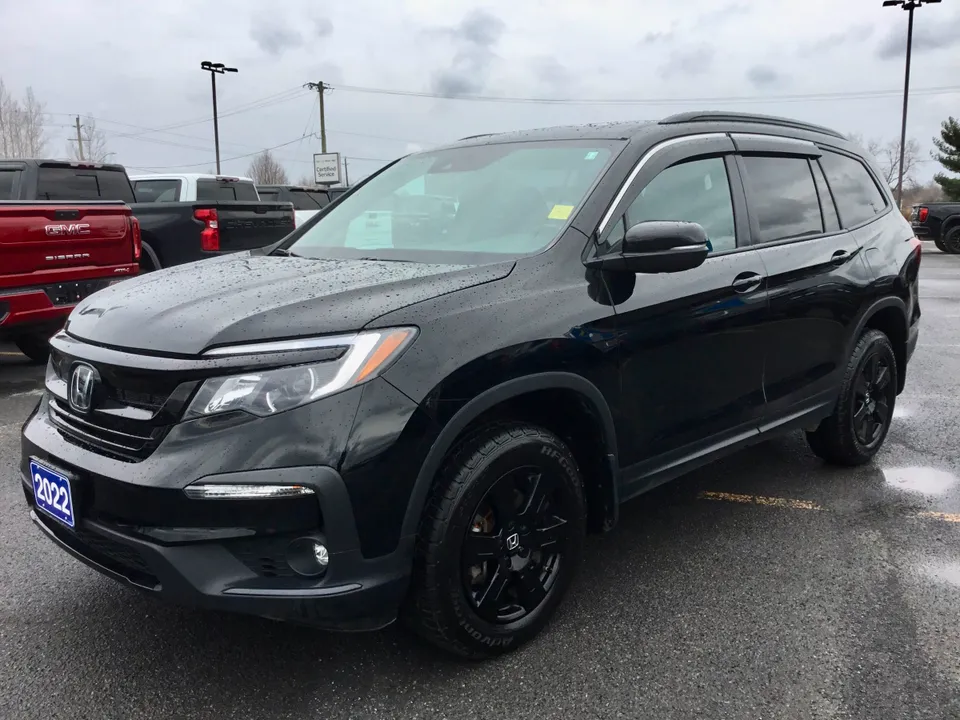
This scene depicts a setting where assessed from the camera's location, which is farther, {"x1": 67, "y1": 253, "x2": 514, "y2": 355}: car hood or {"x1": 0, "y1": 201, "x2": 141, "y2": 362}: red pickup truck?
{"x1": 0, "y1": 201, "x2": 141, "y2": 362}: red pickup truck

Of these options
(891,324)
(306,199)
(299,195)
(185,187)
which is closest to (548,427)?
(891,324)

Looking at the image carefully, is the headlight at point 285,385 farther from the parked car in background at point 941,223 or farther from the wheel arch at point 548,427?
the parked car in background at point 941,223

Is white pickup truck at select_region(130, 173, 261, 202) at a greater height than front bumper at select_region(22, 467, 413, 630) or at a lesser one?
greater

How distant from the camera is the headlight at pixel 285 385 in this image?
2.21m

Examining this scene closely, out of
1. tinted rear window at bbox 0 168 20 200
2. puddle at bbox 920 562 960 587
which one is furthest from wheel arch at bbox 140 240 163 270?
puddle at bbox 920 562 960 587

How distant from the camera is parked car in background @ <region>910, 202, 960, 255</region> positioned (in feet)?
68.4

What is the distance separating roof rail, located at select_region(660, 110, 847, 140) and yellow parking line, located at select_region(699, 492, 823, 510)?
189cm

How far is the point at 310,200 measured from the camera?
57.8 feet

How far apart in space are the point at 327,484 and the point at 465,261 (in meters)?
1.05

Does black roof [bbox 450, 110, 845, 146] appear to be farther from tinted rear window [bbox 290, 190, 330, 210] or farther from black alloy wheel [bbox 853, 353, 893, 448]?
tinted rear window [bbox 290, 190, 330, 210]

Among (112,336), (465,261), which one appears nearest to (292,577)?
(112,336)

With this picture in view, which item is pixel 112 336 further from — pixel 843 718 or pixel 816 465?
pixel 816 465

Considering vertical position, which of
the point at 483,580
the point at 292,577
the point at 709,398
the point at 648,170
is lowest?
the point at 483,580

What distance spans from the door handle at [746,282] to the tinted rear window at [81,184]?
7.53m
